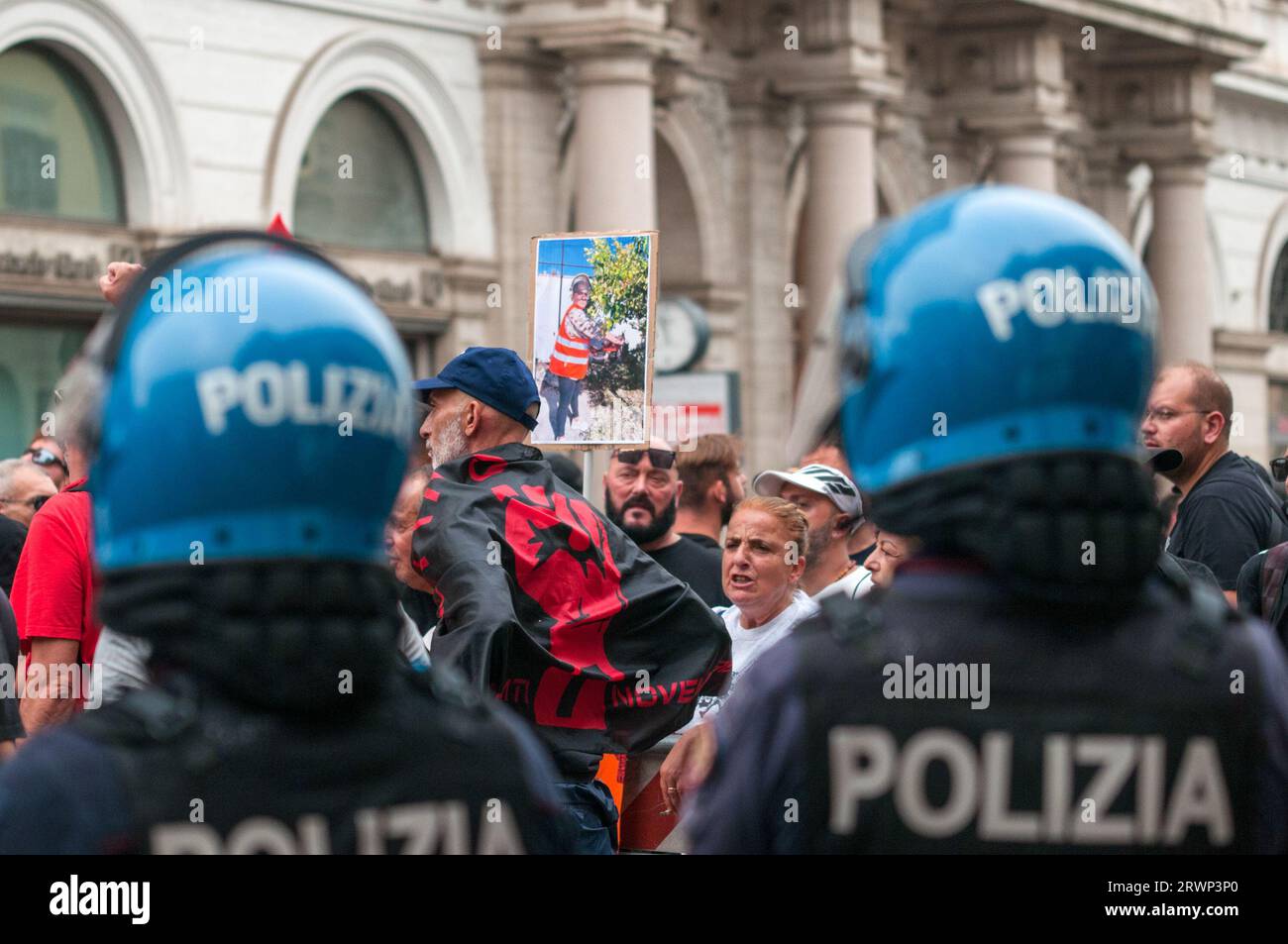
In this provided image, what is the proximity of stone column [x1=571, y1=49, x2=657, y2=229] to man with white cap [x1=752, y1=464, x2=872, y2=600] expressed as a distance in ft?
41.1

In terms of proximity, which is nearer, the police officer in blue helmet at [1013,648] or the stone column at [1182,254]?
the police officer in blue helmet at [1013,648]

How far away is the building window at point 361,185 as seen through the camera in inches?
754

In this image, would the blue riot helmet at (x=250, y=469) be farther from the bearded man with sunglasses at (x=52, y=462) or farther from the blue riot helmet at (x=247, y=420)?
the bearded man with sunglasses at (x=52, y=462)

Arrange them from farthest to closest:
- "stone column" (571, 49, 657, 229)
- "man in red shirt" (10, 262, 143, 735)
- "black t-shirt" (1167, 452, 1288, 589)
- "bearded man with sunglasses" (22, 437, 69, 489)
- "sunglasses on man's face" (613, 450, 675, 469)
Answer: "stone column" (571, 49, 657, 229) < "bearded man with sunglasses" (22, 437, 69, 489) < "sunglasses on man's face" (613, 450, 675, 469) < "black t-shirt" (1167, 452, 1288, 589) < "man in red shirt" (10, 262, 143, 735)

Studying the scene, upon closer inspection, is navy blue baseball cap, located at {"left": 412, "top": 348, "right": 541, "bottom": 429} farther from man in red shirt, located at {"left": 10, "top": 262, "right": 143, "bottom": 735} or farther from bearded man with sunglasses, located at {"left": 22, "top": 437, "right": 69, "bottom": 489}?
bearded man with sunglasses, located at {"left": 22, "top": 437, "right": 69, "bottom": 489}

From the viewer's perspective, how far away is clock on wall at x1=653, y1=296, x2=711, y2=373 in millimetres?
16375

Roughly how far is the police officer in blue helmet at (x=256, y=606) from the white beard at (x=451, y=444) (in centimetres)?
353

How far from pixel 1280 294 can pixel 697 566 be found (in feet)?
97.6

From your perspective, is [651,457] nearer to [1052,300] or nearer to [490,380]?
[490,380]

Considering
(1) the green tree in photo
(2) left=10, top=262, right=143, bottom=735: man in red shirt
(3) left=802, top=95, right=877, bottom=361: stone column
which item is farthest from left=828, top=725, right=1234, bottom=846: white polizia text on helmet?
(3) left=802, top=95, right=877, bottom=361: stone column

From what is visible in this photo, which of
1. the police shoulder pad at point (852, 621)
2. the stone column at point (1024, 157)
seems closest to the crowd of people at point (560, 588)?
the police shoulder pad at point (852, 621)

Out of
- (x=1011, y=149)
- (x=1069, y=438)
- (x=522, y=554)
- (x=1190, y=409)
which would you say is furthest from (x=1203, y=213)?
(x=1069, y=438)

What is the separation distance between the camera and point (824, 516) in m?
7.52
